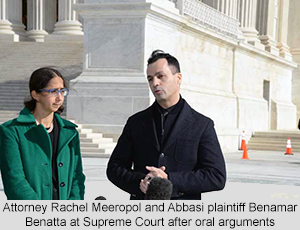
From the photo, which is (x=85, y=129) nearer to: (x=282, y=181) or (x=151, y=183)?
(x=282, y=181)

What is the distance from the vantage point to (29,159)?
3.35m

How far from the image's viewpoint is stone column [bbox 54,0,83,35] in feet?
93.3

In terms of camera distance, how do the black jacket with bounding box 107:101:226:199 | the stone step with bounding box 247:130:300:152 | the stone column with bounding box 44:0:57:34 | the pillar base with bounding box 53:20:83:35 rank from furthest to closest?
the stone column with bounding box 44:0:57:34 → the pillar base with bounding box 53:20:83:35 → the stone step with bounding box 247:130:300:152 → the black jacket with bounding box 107:101:226:199

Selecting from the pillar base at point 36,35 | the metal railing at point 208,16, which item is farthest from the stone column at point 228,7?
the pillar base at point 36,35

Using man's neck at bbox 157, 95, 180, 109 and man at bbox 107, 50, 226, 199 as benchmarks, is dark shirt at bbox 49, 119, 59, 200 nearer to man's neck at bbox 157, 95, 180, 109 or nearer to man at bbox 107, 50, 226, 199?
man at bbox 107, 50, 226, 199

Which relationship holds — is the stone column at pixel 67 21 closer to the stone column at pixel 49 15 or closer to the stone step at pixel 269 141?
the stone column at pixel 49 15

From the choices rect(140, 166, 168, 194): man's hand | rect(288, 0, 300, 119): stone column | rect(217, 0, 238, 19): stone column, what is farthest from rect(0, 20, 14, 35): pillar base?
rect(140, 166, 168, 194): man's hand

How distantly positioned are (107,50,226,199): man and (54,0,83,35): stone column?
25695 mm

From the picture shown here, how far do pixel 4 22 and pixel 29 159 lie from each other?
2694 centimetres

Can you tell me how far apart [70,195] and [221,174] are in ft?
3.33

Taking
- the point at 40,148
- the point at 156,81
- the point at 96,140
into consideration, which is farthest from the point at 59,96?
the point at 96,140

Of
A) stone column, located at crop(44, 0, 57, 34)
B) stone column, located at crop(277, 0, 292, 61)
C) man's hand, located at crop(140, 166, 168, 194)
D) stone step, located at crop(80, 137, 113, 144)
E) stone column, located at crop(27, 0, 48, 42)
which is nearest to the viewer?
man's hand, located at crop(140, 166, 168, 194)

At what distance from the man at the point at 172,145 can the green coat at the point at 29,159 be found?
40 centimetres

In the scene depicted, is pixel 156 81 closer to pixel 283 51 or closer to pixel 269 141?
pixel 269 141
